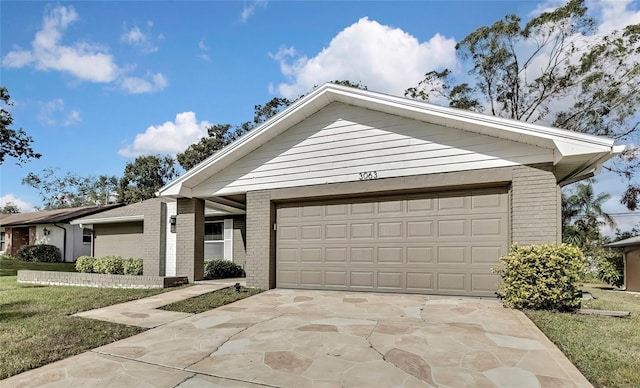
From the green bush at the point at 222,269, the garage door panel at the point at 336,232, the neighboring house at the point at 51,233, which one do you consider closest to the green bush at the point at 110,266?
the green bush at the point at 222,269

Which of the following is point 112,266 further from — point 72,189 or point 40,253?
point 72,189

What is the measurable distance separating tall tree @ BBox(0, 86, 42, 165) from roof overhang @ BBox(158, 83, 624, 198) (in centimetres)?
1274

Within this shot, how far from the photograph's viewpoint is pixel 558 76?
19375mm

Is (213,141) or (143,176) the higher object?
(213,141)

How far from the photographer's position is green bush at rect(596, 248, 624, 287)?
47.3 ft

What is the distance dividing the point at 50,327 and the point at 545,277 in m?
8.43

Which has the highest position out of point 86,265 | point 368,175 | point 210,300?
point 368,175

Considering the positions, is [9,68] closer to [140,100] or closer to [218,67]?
[140,100]

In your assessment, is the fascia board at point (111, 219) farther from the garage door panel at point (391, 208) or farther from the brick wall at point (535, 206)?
the brick wall at point (535, 206)

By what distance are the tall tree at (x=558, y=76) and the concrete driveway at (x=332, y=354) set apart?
1693 cm

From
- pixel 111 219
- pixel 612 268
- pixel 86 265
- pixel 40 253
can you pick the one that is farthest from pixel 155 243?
pixel 612 268

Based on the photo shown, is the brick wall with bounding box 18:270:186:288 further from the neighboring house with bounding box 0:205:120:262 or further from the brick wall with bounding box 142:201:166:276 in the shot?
the neighboring house with bounding box 0:205:120:262

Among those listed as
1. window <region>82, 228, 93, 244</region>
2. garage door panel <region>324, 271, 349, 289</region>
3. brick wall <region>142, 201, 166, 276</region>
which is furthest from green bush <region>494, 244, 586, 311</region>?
window <region>82, 228, 93, 244</region>

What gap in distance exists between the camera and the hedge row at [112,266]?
13.5m
